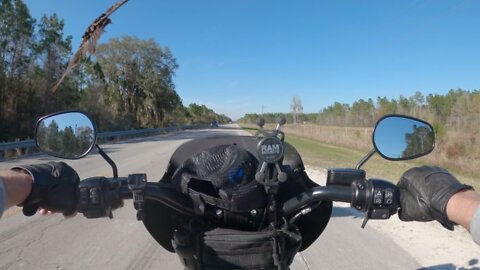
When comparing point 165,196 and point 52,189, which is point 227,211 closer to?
point 165,196

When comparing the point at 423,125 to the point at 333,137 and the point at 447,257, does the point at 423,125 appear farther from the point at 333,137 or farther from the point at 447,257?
the point at 333,137

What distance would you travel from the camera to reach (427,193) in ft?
5.42

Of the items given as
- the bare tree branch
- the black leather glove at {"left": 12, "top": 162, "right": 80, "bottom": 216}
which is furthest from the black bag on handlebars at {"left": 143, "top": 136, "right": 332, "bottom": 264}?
the bare tree branch

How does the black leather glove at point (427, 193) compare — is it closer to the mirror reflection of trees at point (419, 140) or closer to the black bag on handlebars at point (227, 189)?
the mirror reflection of trees at point (419, 140)

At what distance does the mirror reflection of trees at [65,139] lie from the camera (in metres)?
2.11

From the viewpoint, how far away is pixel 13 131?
79.4 ft

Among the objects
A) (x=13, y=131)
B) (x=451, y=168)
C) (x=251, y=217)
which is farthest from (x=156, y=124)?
(x=251, y=217)

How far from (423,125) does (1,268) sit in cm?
438

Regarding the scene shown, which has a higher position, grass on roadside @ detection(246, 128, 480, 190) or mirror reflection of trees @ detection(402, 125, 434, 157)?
mirror reflection of trees @ detection(402, 125, 434, 157)

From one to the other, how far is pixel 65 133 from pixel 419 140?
198 centimetres

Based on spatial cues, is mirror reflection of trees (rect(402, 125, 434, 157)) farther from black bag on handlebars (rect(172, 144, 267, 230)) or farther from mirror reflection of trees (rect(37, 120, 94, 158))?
mirror reflection of trees (rect(37, 120, 94, 158))

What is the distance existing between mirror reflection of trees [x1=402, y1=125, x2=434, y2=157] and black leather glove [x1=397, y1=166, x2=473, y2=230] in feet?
1.30

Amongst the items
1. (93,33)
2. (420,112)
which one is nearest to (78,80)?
(420,112)

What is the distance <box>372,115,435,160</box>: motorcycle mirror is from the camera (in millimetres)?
2091
